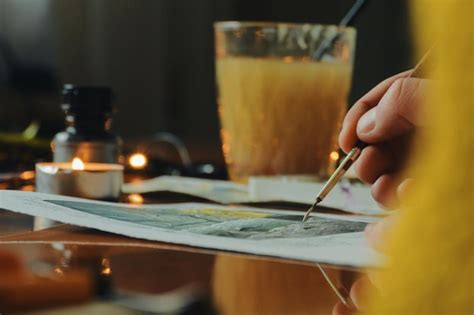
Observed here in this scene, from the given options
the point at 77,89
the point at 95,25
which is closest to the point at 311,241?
the point at 77,89

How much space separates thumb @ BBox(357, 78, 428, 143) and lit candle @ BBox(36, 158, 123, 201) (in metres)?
0.25

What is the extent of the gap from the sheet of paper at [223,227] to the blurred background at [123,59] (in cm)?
192

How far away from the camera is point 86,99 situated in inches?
36.2

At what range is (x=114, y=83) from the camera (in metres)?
2.84

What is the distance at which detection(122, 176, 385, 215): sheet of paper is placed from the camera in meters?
0.81

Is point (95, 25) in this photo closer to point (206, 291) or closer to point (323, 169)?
point (323, 169)

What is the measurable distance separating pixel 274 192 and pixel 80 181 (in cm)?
23

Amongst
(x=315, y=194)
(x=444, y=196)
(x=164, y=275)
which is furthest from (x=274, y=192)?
(x=444, y=196)

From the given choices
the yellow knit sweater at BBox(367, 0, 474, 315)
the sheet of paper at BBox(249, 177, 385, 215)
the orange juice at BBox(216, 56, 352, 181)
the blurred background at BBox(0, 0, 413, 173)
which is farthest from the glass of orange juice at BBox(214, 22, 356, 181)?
the blurred background at BBox(0, 0, 413, 173)

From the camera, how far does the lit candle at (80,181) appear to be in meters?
0.75

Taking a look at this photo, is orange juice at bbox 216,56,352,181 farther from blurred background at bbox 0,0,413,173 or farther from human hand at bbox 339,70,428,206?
blurred background at bbox 0,0,413,173

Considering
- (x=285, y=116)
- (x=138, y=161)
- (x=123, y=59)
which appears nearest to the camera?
(x=285, y=116)

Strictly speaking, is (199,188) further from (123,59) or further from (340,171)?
(123,59)

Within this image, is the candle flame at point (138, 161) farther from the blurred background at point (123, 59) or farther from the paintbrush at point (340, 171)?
the blurred background at point (123, 59)
